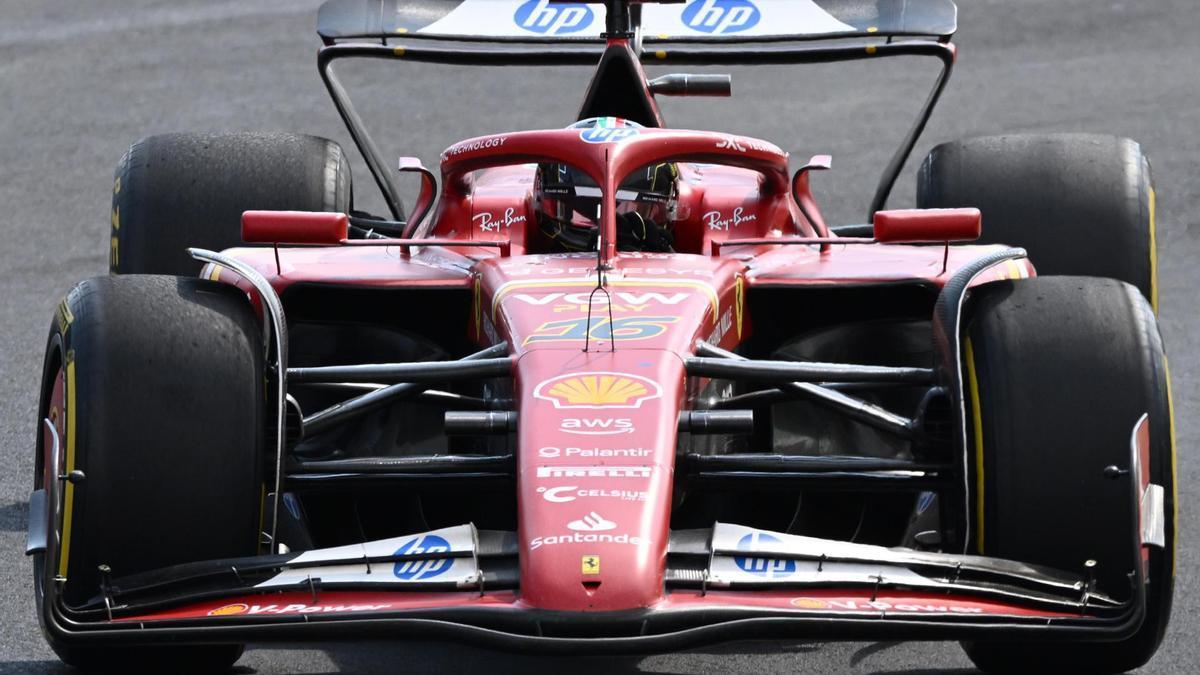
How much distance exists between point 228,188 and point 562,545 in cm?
350

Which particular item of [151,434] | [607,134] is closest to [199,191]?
[607,134]

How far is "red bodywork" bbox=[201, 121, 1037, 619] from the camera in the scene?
493 cm

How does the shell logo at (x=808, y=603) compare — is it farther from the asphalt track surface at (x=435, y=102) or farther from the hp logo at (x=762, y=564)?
the asphalt track surface at (x=435, y=102)

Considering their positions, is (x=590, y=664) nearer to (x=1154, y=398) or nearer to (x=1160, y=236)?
(x=1154, y=398)

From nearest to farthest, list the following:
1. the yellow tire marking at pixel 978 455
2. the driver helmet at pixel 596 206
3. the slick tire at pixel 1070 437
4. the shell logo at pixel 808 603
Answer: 1. the shell logo at pixel 808 603
2. the slick tire at pixel 1070 437
3. the yellow tire marking at pixel 978 455
4. the driver helmet at pixel 596 206

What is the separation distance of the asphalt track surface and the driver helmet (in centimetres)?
277

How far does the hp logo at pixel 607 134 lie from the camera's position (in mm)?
6668

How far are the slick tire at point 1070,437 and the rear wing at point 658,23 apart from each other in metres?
3.37

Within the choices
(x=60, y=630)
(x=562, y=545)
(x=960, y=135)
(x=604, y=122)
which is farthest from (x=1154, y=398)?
(x=960, y=135)

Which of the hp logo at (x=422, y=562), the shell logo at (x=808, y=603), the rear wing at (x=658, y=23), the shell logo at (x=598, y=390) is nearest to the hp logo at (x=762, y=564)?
the shell logo at (x=808, y=603)

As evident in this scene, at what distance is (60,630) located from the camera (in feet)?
16.3

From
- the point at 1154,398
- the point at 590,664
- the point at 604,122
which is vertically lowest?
the point at 590,664

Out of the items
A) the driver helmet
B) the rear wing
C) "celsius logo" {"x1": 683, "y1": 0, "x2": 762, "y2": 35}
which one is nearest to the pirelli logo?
the driver helmet

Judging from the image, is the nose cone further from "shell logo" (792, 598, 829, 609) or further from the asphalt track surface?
the asphalt track surface
